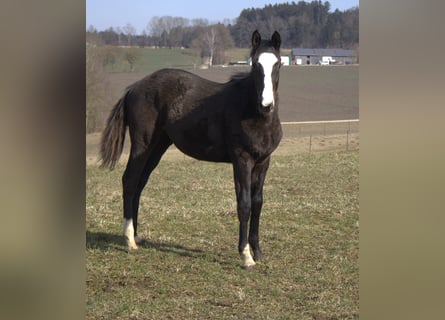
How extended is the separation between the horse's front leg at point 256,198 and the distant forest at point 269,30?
107 centimetres

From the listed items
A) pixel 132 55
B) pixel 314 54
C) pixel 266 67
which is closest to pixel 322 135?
pixel 314 54

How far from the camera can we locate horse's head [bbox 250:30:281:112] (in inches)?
154

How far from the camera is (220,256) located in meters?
4.65

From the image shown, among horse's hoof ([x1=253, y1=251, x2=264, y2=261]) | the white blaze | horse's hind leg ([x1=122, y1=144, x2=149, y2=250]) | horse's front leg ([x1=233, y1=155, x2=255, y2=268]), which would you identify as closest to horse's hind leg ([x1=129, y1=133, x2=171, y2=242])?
horse's hind leg ([x1=122, y1=144, x2=149, y2=250])

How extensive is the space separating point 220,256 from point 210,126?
3.72ft

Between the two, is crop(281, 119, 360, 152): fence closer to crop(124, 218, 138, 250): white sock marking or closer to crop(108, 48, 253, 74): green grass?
crop(108, 48, 253, 74): green grass

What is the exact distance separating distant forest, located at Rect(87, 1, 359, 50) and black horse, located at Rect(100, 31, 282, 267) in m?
0.27

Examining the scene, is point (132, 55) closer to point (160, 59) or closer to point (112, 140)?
point (160, 59)

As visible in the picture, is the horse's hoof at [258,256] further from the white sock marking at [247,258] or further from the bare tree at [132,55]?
the bare tree at [132,55]

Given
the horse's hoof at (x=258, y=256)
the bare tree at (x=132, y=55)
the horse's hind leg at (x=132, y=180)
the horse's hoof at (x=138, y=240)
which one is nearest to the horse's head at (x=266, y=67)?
the horse's hoof at (x=258, y=256)
